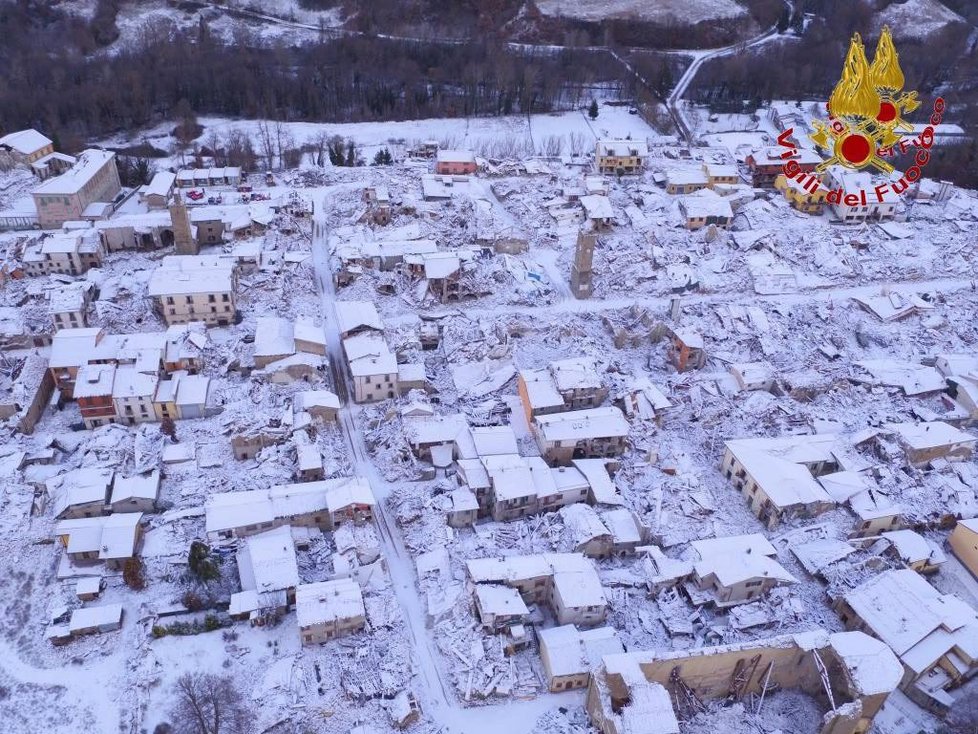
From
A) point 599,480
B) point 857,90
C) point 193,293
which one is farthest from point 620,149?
point 599,480

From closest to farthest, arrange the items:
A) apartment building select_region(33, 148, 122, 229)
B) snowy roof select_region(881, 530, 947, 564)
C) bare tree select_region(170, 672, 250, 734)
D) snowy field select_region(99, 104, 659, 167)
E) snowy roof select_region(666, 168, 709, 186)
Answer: bare tree select_region(170, 672, 250, 734), snowy roof select_region(881, 530, 947, 564), apartment building select_region(33, 148, 122, 229), snowy roof select_region(666, 168, 709, 186), snowy field select_region(99, 104, 659, 167)

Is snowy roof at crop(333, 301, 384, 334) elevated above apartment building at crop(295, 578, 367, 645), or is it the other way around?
snowy roof at crop(333, 301, 384, 334)

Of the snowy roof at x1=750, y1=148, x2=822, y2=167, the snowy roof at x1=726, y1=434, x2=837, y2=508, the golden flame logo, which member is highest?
the golden flame logo

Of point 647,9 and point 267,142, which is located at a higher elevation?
point 647,9

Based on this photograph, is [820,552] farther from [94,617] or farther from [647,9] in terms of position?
[647,9]

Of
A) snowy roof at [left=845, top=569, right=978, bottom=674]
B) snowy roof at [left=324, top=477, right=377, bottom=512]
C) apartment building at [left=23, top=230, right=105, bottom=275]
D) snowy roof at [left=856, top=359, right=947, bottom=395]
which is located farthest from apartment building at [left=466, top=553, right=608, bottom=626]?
apartment building at [left=23, top=230, right=105, bottom=275]

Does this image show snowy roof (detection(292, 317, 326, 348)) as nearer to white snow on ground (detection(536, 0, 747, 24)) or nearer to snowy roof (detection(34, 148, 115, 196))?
snowy roof (detection(34, 148, 115, 196))

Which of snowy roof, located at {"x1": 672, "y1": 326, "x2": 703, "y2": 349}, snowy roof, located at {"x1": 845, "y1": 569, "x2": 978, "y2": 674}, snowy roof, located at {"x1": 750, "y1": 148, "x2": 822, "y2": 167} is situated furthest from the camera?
snowy roof, located at {"x1": 750, "y1": 148, "x2": 822, "y2": 167}
